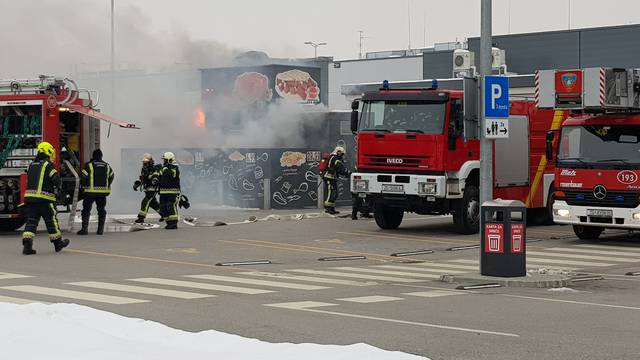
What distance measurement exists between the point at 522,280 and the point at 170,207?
1176 cm

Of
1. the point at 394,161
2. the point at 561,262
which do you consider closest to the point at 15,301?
the point at 561,262

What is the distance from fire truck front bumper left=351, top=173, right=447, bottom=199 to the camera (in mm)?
24734

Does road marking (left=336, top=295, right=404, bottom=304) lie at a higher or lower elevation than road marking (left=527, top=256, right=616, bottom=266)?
higher

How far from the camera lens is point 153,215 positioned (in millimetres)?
31422

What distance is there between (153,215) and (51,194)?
1144cm

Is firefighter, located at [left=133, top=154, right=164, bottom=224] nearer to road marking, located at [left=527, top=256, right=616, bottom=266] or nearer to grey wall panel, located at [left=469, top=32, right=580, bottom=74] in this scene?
road marking, located at [left=527, top=256, right=616, bottom=266]

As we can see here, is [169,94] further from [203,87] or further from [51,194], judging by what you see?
[51,194]

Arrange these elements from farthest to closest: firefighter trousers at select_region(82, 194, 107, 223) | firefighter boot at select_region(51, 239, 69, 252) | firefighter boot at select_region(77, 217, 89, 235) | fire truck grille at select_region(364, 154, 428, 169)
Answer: fire truck grille at select_region(364, 154, 428, 169) → firefighter boot at select_region(77, 217, 89, 235) → firefighter trousers at select_region(82, 194, 107, 223) → firefighter boot at select_region(51, 239, 69, 252)

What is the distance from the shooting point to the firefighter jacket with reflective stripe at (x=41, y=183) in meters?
19.8

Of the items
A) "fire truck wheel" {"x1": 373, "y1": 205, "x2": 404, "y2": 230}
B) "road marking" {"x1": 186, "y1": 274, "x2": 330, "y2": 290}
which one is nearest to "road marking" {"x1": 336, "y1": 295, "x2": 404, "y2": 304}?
"road marking" {"x1": 186, "y1": 274, "x2": 330, "y2": 290}

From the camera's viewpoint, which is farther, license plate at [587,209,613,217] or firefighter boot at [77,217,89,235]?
firefighter boot at [77,217,89,235]

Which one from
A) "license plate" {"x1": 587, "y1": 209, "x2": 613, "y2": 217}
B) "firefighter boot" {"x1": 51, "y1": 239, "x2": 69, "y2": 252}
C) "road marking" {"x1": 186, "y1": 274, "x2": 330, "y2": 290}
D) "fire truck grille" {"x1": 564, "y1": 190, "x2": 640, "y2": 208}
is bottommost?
"road marking" {"x1": 186, "y1": 274, "x2": 330, "y2": 290}

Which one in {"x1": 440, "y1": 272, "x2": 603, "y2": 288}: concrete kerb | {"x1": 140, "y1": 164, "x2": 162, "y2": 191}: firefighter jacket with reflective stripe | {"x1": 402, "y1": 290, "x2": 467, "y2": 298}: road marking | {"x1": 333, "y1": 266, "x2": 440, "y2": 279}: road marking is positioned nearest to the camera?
{"x1": 402, "y1": 290, "x2": 467, "y2": 298}: road marking

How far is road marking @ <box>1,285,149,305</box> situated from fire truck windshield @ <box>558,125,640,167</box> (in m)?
12.3
